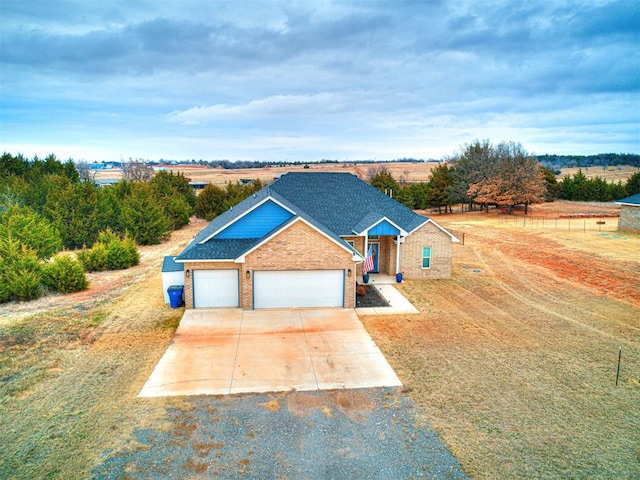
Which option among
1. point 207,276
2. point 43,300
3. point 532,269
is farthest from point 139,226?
point 532,269

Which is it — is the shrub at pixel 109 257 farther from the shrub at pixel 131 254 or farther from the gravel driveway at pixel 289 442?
the gravel driveway at pixel 289 442

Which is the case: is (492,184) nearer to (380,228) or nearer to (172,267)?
(380,228)

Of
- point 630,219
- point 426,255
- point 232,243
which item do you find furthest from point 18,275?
point 630,219

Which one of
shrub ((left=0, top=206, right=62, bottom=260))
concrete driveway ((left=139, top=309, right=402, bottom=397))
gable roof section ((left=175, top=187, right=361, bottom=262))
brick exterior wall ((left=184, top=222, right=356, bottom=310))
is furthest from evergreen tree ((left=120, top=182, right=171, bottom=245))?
concrete driveway ((left=139, top=309, right=402, bottom=397))

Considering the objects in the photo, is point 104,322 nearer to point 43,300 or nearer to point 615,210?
point 43,300

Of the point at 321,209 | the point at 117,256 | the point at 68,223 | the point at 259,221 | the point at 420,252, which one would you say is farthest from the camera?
the point at 68,223

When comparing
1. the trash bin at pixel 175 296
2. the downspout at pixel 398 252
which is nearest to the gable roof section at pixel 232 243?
the trash bin at pixel 175 296
